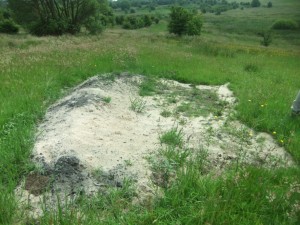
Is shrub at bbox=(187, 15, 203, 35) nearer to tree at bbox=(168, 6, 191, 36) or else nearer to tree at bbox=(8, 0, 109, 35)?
tree at bbox=(168, 6, 191, 36)

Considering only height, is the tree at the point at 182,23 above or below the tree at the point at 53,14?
below

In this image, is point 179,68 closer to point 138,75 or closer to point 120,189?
point 138,75

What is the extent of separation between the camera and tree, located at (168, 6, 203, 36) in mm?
53875

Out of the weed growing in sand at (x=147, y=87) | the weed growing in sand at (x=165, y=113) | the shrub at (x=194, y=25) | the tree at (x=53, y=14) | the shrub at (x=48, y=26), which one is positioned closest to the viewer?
A: the weed growing in sand at (x=165, y=113)

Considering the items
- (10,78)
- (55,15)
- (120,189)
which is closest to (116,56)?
(10,78)

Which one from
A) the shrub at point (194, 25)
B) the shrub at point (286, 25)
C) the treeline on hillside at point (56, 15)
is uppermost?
the treeline on hillside at point (56, 15)

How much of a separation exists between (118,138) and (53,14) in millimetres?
35927

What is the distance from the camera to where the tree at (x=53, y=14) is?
117 feet

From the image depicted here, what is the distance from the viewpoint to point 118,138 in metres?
6.06

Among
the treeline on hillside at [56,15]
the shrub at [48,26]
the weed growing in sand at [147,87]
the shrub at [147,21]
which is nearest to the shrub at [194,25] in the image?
the treeline on hillside at [56,15]

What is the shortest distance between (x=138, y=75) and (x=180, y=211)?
8.03m

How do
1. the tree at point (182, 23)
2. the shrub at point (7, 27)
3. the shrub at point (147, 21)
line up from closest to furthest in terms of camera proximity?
the shrub at point (7, 27), the tree at point (182, 23), the shrub at point (147, 21)

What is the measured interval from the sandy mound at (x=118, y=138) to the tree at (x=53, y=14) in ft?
95.2

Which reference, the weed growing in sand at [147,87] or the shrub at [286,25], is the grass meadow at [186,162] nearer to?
the weed growing in sand at [147,87]
